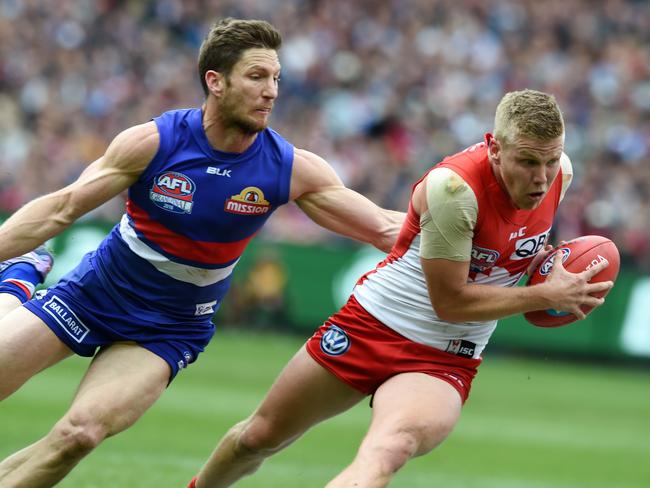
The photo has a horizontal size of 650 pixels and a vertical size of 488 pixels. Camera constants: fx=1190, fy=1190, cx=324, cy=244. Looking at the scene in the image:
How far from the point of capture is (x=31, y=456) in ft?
A: 20.4

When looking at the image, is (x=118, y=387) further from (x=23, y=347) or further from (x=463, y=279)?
(x=463, y=279)

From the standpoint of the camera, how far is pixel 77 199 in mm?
6406

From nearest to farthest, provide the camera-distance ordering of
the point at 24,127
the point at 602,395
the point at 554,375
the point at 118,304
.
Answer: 1. the point at 118,304
2. the point at 602,395
3. the point at 554,375
4. the point at 24,127

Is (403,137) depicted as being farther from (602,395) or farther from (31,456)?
(31,456)

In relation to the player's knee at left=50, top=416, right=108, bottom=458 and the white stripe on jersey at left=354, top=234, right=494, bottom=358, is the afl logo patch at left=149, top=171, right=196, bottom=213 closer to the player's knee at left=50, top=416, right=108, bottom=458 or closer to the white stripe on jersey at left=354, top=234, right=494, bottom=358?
the white stripe on jersey at left=354, top=234, right=494, bottom=358

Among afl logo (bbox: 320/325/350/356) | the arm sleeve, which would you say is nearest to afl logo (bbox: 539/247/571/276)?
the arm sleeve

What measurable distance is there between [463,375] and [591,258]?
0.91 meters

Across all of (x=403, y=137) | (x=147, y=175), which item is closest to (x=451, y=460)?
(x=147, y=175)

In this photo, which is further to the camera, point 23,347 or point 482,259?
point 23,347

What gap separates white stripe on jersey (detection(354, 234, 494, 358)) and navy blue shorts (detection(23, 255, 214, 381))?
1116mm

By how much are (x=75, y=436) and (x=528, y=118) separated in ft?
9.15

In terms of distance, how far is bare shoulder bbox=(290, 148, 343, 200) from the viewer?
22.3 feet

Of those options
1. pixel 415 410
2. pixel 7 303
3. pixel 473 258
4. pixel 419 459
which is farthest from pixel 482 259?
pixel 419 459

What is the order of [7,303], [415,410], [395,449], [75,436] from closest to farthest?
1. [395,449]
2. [415,410]
3. [75,436]
4. [7,303]
